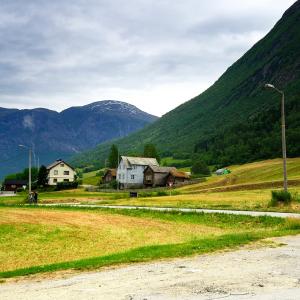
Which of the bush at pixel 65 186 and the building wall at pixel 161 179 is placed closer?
the bush at pixel 65 186

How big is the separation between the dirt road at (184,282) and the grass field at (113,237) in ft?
6.54

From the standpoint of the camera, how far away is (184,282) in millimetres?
12812

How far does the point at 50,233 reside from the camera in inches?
1188

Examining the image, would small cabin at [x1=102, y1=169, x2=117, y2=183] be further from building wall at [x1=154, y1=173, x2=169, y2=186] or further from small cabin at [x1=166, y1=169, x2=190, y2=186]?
small cabin at [x1=166, y1=169, x2=190, y2=186]

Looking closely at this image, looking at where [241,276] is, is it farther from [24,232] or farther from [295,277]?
[24,232]

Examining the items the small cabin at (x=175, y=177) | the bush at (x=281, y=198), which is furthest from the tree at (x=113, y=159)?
the bush at (x=281, y=198)

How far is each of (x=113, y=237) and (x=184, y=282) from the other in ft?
55.4

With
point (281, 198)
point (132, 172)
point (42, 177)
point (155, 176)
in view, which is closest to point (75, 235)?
point (281, 198)

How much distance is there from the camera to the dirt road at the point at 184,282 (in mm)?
11492

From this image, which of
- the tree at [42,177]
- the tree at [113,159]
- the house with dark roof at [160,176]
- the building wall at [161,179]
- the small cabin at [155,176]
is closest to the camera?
the house with dark roof at [160,176]

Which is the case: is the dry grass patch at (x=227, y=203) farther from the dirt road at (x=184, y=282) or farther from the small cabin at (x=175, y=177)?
the small cabin at (x=175, y=177)

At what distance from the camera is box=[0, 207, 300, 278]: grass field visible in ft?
61.8

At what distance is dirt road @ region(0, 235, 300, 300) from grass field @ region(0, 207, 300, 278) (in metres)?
1.99

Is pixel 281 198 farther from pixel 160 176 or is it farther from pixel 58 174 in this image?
pixel 58 174
